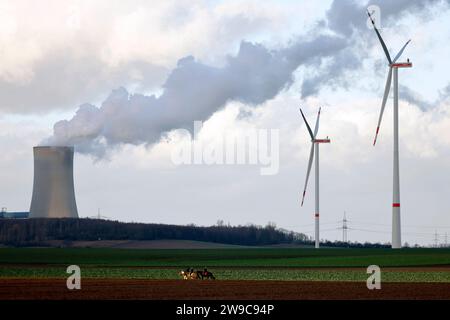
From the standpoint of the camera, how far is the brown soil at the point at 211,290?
48281 mm

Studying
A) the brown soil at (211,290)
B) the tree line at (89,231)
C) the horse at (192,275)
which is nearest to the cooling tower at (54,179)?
the tree line at (89,231)

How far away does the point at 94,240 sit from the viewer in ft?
583

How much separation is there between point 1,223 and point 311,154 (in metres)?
66.5

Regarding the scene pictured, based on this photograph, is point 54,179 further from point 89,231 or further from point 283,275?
point 89,231

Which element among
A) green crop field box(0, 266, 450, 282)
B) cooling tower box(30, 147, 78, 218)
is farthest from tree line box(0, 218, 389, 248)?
green crop field box(0, 266, 450, 282)

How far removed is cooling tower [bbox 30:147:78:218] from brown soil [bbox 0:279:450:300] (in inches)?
2120

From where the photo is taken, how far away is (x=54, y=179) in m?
114

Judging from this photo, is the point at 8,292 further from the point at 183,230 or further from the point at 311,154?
the point at 183,230

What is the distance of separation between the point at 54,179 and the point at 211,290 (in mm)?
63819

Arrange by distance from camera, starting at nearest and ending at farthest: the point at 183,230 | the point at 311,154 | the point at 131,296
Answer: the point at 131,296 < the point at 311,154 < the point at 183,230

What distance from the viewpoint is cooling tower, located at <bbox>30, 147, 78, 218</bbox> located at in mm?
113812

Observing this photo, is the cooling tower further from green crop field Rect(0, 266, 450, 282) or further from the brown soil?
the brown soil
